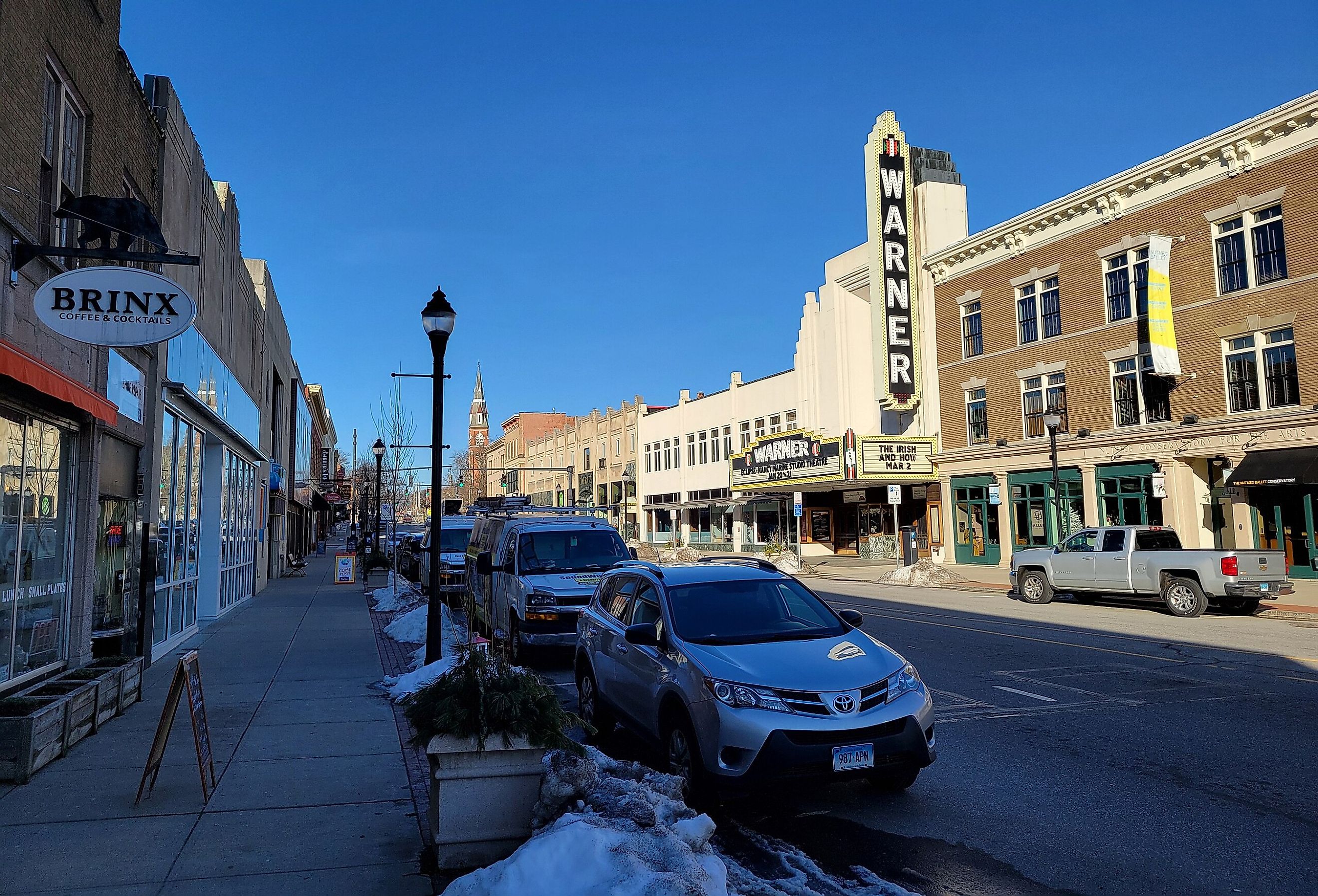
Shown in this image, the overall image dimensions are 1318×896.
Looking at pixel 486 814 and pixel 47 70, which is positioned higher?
pixel 47 70

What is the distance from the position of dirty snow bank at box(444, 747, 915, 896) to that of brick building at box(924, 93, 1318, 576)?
2209 centimetres

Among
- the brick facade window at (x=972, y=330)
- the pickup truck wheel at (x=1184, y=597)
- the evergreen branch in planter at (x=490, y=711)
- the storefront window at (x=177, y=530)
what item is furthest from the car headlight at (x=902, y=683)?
the brick facade window at (x=972, y=330)

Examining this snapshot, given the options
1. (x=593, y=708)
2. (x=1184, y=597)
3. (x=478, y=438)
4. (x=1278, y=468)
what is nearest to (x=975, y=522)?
(x=1278, y=468)

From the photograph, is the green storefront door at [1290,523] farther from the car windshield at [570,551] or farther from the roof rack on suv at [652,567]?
the roof rack on suv at [652,567]

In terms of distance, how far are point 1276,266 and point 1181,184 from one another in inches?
153

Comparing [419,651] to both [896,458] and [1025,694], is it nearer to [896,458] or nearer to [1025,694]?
[1025,694]

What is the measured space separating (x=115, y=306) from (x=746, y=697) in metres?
6.24

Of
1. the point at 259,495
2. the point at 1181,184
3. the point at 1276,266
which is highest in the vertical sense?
the point at 1181,184

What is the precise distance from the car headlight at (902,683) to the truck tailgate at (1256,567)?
13568 millimetres

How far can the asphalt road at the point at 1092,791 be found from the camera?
490 centimetres

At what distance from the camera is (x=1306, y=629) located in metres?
15.1

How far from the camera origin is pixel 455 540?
24.9 metres

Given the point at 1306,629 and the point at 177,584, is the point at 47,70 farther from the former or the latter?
the point at 1306,629

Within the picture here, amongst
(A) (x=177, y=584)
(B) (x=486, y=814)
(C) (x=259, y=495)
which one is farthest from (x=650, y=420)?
(B) (x=486, y=814)
